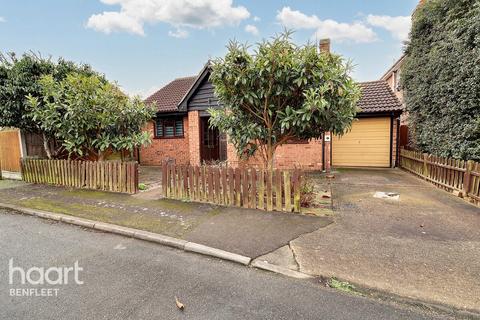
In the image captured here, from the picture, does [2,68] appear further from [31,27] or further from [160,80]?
[160,80]

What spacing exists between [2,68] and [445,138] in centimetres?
1453

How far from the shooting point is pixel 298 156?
10805mm

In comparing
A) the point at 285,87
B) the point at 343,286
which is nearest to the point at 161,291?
the point at 343,286

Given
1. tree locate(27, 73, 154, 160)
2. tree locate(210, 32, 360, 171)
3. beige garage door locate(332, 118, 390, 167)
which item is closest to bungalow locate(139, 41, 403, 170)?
beige garage door locate(332, 118, 390, 167)

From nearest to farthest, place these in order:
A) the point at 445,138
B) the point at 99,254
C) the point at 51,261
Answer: the point at 51,261, the point at 99,254, the point at 445,138

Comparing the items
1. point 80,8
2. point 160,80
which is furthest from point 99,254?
point 160,80

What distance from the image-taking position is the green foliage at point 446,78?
6.36 meters

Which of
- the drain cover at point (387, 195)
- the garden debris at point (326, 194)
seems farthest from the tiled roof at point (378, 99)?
the garden debris at point (326, 194)

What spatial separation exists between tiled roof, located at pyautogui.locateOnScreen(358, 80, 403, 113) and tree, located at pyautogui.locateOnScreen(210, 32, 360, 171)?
256 inches

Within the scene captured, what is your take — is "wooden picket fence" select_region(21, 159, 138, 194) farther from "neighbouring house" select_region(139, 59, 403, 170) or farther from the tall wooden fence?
"neighbouring house" select_region(139, 59, 403, 170)

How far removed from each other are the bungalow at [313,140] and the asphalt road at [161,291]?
23.1ft

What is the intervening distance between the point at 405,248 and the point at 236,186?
11.1 ft

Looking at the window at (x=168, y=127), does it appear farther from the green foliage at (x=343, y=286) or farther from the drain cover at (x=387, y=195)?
the green foliage at (x=343, y=286)

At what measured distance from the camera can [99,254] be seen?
379cm
